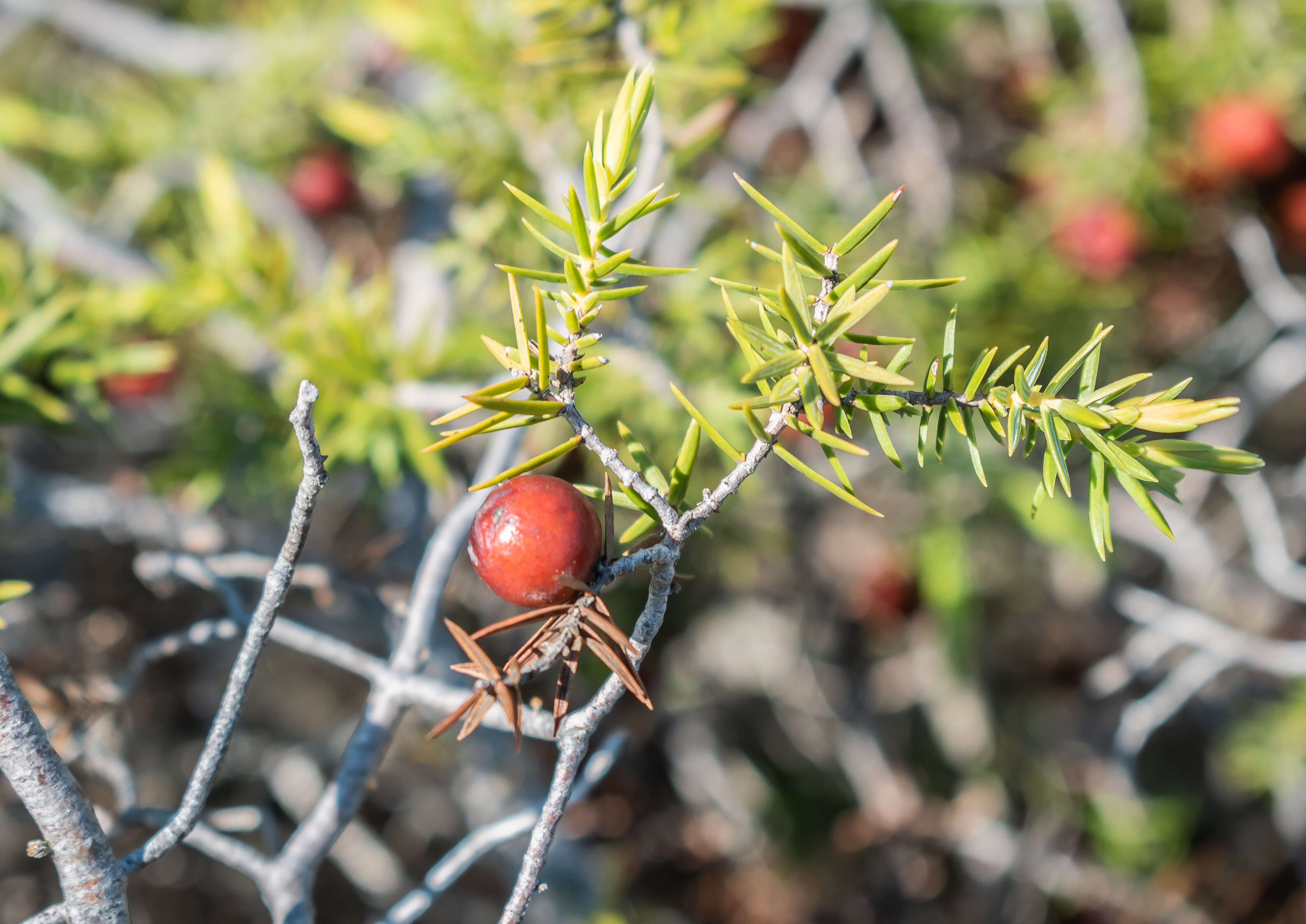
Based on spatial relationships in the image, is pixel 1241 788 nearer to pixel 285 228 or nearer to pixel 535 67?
pixel 535 67

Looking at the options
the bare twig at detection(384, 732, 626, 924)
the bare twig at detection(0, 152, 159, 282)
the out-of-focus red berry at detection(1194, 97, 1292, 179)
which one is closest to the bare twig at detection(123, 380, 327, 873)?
the bare twig at detection(384, 732, 626, 924)

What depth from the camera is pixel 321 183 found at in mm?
2061

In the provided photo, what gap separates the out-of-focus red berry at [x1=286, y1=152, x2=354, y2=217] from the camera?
2.06 meters

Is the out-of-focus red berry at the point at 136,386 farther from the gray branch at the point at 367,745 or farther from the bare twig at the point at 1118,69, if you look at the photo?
the bare twig at the point at 1118,69

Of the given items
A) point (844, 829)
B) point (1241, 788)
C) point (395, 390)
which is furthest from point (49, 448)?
point (1241, 788)

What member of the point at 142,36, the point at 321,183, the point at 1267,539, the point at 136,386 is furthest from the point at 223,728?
the point at 142,36

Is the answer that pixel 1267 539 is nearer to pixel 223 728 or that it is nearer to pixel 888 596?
pixel 888 596

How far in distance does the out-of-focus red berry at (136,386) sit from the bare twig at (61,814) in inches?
49.6

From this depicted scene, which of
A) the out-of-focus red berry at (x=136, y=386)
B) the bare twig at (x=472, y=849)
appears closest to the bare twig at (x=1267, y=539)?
the bare twig at (x=472, y=849)

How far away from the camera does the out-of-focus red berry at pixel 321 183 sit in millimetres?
2064

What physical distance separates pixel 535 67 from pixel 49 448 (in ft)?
6.75

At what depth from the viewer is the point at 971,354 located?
1720mm

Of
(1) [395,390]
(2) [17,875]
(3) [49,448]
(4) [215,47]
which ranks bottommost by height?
(2) [17,875]

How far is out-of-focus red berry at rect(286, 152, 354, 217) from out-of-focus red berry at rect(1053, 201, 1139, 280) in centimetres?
182
